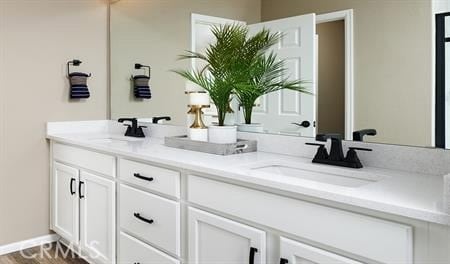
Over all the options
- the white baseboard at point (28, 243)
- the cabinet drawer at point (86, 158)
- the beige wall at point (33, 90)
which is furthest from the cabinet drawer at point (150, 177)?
the white baseboard at point (28, 243)

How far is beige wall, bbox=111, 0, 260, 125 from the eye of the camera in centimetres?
267

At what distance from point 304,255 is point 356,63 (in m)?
0.86

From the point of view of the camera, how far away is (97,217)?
2.32 m

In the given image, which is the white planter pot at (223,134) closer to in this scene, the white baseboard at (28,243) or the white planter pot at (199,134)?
the white planter pot at (199,134)

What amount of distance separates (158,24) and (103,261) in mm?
1639

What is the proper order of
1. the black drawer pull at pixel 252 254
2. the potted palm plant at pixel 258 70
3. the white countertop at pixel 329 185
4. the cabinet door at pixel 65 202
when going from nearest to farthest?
the white countertop at pixel 329 185, the black drawer pull at pixel 252 254, the potted palm plant at pixel 258 70, the cabinet door at pixel 65 202

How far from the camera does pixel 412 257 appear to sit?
1022mm

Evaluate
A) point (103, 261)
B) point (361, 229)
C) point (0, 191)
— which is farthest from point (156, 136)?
point (361, 229)

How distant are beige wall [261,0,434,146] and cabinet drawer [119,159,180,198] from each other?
82 centimetres

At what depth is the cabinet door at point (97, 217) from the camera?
219cm

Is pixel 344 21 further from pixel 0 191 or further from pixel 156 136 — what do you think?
pixel 0 191

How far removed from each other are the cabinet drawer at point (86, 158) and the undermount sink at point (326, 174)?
92cm

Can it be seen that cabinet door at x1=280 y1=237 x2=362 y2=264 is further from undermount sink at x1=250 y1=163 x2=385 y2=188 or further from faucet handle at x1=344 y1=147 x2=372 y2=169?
faucet handle at x1=344 y1=147 x2=372 y2=169

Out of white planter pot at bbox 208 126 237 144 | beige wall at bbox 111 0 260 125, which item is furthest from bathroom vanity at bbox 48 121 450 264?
beige wall at bbox 111 0 260 125
